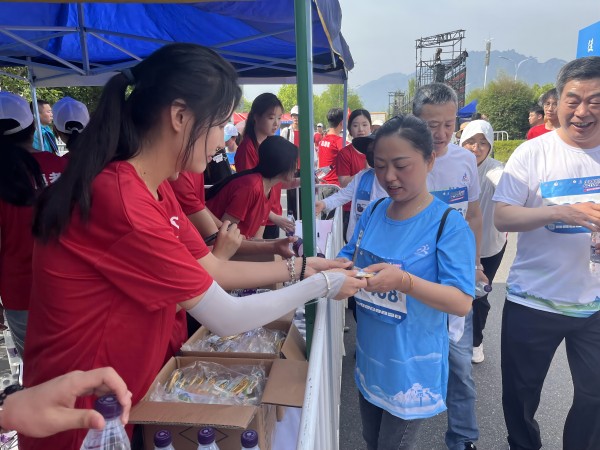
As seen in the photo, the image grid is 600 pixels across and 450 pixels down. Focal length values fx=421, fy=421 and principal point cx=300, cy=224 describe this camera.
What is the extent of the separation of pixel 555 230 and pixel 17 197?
284cm

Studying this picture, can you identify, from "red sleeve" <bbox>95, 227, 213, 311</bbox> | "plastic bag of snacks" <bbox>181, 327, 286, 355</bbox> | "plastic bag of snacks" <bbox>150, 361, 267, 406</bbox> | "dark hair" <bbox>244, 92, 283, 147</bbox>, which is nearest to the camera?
"red sleeve" <bbox>95, 227, 213, 311</bbox>

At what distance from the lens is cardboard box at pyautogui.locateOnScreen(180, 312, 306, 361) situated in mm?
1753

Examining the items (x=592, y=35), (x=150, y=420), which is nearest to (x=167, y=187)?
(x=150, y=420)

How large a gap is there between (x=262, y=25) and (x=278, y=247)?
2.74 metres

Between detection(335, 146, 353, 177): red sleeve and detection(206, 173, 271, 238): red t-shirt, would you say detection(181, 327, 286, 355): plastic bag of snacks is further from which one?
detection(335, 146, 353, 177): red sleeve

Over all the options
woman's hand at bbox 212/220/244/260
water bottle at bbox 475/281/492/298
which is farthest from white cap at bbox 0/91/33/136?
water bottle at bbox 475/281/492/298

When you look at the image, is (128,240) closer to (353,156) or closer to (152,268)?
(152,268)

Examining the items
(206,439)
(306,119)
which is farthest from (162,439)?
(306,119)

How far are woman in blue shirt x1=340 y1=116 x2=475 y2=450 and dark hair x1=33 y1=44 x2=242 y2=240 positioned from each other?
82cm

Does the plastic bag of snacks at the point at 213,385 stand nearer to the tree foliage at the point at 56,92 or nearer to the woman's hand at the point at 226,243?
the woman's hand at the point at 226,243

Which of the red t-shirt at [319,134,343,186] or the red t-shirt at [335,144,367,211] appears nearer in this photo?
the red t-shirt at [335,144,367,211]

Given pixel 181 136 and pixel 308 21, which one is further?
pixel 308 21

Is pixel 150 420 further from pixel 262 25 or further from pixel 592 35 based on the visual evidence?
pixel 592 35

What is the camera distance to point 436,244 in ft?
5.50
